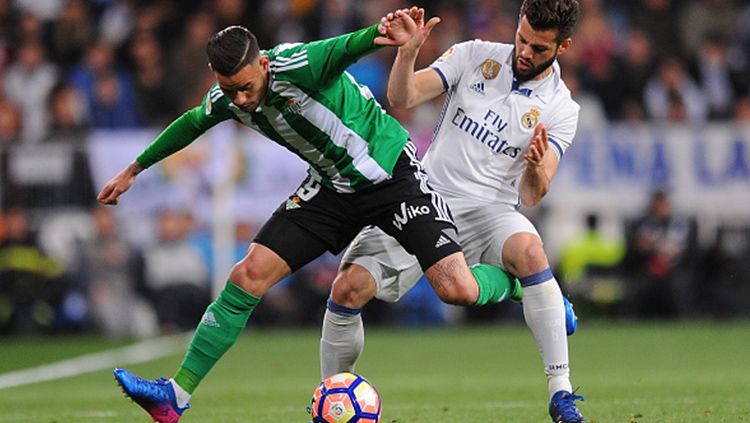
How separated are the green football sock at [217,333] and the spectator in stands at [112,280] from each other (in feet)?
31.4

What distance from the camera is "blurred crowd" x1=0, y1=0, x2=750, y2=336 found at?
55.3 feet

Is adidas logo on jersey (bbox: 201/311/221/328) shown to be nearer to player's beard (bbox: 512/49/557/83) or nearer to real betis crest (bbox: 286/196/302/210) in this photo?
real betis crest (bbox: 286/196/302/210)

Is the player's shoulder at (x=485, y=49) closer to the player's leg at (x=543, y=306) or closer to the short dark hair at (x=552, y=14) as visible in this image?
the short dark hair at (x=552, y=14)

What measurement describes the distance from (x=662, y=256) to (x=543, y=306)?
376 inches

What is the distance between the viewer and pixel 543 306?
7.61m

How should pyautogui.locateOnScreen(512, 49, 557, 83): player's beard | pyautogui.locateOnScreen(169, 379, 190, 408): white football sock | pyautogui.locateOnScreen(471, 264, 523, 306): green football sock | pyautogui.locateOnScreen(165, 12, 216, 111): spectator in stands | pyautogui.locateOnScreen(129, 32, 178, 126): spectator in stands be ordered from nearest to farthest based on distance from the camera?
1. pyautogui.locateOnScreen(169, 379, 190, 408): white football sock
2. pyautogui.locateOnScreen(471, 264, 523, 306): green football sock
3. pyautogui.locateOnScreen(512, 49, 557, 83): player's beard
4. pyautogui.locateOnScreen(129, 32, 178, 126): spectator in stands
5. pyautogui.locateOnScreen(165, 12, 216, 111): spectator in stands

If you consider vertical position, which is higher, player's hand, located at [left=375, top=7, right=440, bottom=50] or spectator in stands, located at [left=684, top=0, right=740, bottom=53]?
player's hand, located at [left=375, top=7, right=440, bottom=50]

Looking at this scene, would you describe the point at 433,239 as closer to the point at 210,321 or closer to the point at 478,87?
the point at 478,87

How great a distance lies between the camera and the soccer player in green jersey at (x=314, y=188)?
733 centimetres


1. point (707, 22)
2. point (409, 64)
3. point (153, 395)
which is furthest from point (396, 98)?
point (707, 22)

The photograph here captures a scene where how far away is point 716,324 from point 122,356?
272 inches

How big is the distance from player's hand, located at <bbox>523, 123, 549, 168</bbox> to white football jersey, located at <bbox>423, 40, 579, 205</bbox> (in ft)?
1.85

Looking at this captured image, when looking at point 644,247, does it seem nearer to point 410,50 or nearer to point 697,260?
point 697,260

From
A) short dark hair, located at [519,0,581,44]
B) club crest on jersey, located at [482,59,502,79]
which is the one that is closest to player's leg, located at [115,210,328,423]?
club crest on jersey, located at [482,59,502,79]
